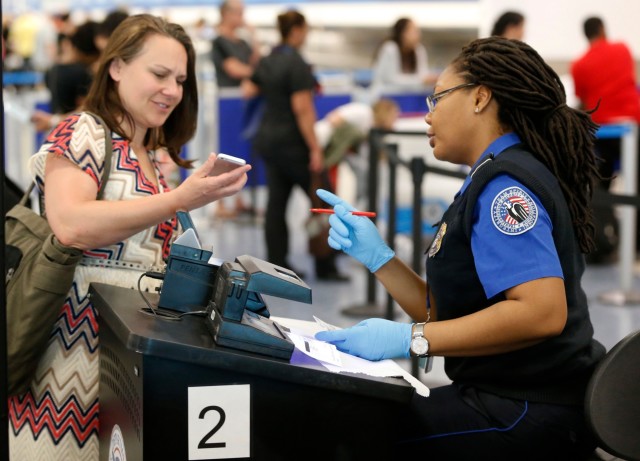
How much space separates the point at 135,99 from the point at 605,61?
18.3 ft

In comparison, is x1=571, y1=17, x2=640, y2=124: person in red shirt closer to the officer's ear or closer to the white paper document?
the officer's ear

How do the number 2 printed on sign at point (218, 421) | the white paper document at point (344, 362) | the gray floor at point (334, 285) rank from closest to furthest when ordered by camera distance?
1. the number 2 printed on sign at point (218, 421)
2. the white paper document at point (344, 362)
3. the gray floor at point (334, 285)

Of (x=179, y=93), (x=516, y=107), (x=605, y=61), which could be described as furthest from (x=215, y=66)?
(x=516, y=107)

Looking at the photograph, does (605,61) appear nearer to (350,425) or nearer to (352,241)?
(352,241)

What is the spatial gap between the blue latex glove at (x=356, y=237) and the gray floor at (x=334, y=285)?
1.88 m

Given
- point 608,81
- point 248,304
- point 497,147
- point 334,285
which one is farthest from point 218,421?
point 608,81

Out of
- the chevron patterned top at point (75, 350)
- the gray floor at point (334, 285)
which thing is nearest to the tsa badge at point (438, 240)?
the chevron patterned top at point (75, 350)

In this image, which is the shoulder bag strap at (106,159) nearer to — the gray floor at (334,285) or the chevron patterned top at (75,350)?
the chevron patterned top at (75,350)

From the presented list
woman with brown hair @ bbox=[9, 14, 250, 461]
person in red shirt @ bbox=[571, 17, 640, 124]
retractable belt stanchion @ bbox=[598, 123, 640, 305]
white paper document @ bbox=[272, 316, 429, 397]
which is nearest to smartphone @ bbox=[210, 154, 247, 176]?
woman with brown hair @ bbox=[9, 14, 250, 461]

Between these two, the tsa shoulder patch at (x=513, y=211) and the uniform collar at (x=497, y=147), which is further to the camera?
the uniform collar at (x=497, y=147)

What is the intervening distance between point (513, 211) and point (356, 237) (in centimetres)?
47

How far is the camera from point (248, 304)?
186 cm

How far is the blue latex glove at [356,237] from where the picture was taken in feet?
7.11

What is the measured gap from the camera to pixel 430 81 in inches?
A: 369
